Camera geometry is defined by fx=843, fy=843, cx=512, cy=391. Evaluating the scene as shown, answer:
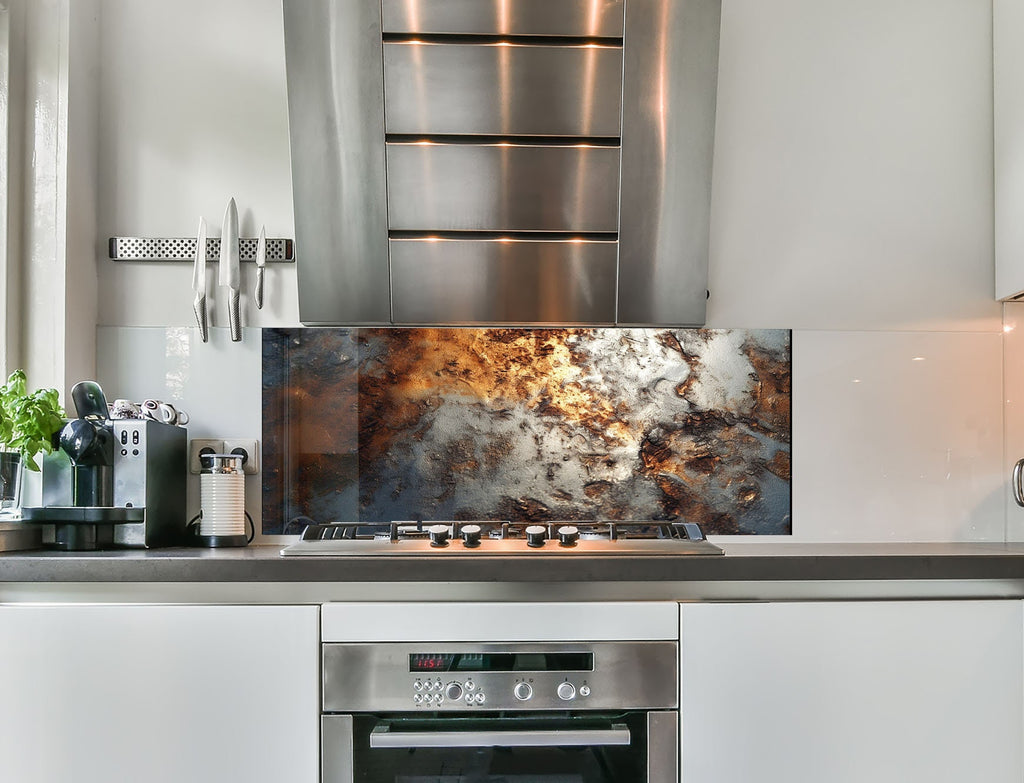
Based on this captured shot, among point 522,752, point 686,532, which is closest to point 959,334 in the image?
point 686,532

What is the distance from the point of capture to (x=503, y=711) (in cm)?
154

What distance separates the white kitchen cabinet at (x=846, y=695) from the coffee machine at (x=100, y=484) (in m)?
1.16

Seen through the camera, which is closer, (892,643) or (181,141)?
(892,643)

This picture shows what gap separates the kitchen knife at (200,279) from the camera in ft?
6.82

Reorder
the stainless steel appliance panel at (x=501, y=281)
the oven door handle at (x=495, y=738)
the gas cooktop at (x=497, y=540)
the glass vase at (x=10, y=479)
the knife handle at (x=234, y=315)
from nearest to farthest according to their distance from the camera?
the oven door handle at (x=495, y=738), the gas cooktop at (x=497, y=540), the glass vase at (x=10, y=479), the stainless steel appliance panel at (x=501, y=281), the knife handle at (x=234, y=315)

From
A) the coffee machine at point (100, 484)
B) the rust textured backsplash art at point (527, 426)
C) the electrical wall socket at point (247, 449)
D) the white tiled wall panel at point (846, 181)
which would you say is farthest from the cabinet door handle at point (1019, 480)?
the coffee machine at point (100, 484)

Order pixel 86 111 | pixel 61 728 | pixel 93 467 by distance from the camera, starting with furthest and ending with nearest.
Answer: pixel 86 111, pixel 93 467, pixel 61 728

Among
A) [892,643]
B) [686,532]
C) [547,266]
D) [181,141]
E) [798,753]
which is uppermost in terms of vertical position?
[181,141]

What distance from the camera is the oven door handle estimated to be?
1.52 m

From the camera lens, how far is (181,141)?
2.13 meters

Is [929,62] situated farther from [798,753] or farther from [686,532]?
[798,753]

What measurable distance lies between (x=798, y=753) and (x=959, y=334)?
46.8 inches

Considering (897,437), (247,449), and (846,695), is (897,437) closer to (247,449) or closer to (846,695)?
(846,695)

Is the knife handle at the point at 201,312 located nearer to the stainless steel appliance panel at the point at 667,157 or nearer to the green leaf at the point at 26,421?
the green leaf at the point at 26,421
